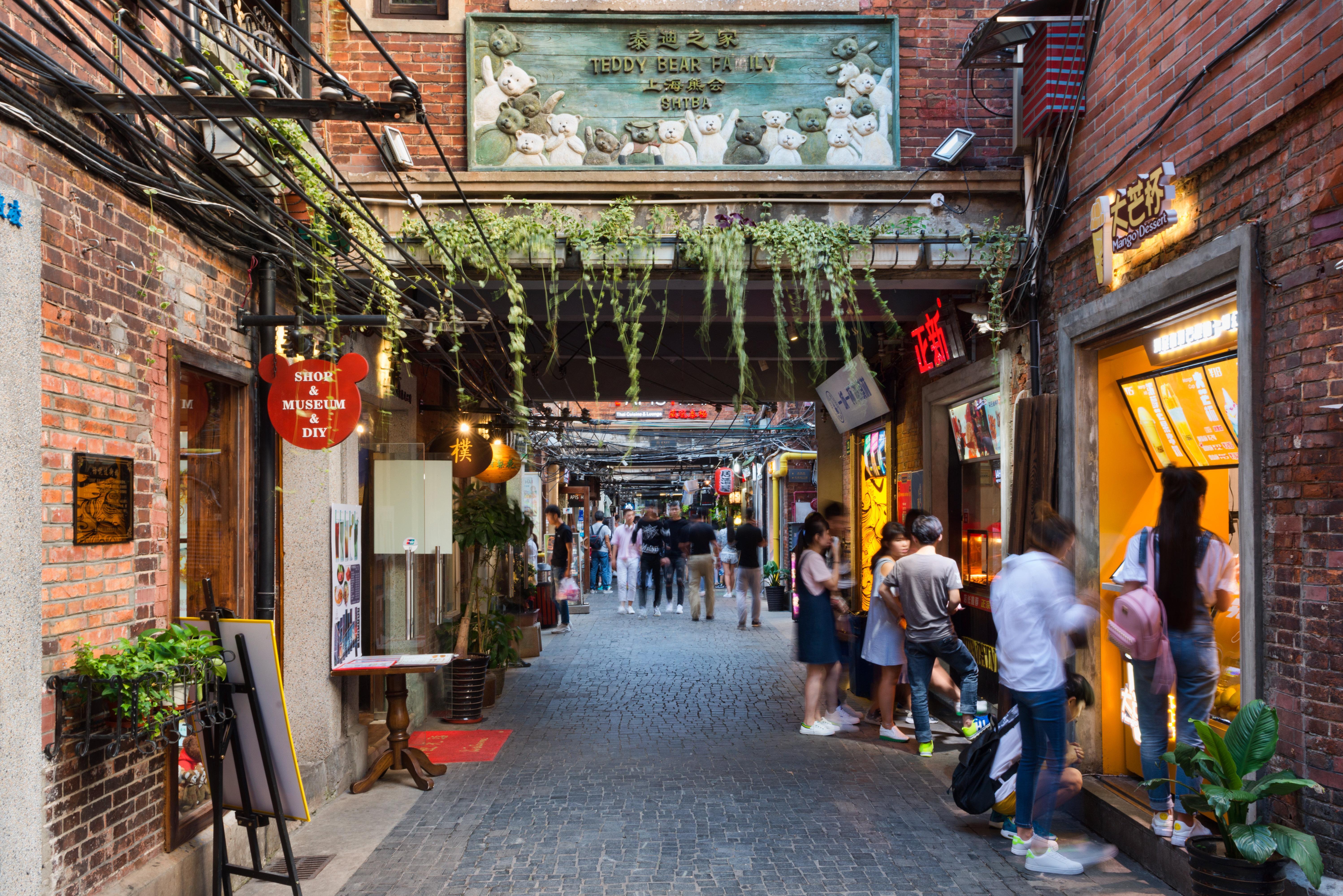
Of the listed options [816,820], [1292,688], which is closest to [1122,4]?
[1292,688]

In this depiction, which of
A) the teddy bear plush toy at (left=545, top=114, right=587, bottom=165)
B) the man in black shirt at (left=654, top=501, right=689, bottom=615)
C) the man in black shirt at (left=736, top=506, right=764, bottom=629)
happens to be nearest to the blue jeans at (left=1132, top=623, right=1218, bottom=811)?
the teddy bear plush toy at (left=545, top=114, right=587, bottom=165)

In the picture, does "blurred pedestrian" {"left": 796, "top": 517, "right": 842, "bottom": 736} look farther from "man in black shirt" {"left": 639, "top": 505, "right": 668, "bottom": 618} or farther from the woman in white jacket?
"man in black shirt" {"left": 639, "top": 505, "right": 668, "bottom": 618}

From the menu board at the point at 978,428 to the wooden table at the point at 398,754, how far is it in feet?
16.1

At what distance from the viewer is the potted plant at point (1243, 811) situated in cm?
391

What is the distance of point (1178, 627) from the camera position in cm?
513

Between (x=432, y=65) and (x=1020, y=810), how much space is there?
629 cm

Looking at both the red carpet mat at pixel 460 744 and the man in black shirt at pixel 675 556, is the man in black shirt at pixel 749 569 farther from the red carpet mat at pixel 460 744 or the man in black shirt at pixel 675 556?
the red carpet mat at pixel 460 744

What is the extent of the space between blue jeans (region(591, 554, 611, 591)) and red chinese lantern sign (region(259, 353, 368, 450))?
19.6 m

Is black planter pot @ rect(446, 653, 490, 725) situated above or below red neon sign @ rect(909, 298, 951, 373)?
below

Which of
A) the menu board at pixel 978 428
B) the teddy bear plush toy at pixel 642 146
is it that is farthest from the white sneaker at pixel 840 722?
the teddy bear plush toy at pixel 642 146

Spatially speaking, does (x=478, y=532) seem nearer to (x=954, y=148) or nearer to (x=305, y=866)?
(x=305, y=866)

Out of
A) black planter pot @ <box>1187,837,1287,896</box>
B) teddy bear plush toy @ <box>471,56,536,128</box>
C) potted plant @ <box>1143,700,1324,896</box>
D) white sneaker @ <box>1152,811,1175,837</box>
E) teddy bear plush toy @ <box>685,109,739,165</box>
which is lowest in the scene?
white sneaker @ <box>1152,811,1175,837</box>

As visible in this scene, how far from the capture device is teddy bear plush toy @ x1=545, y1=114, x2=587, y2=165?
23.4 feet

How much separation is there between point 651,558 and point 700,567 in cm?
165
